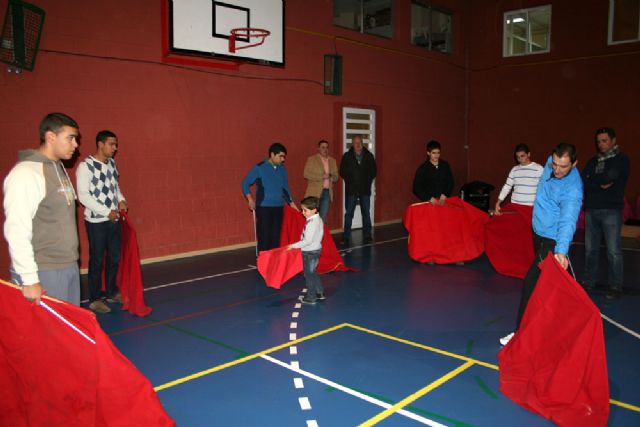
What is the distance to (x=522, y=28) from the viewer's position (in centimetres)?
1345

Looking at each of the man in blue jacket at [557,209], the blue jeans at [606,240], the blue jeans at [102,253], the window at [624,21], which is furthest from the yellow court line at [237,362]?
the window at [624,21]

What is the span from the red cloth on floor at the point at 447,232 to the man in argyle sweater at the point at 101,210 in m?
4.22

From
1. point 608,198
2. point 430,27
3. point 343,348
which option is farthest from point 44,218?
point 430,27

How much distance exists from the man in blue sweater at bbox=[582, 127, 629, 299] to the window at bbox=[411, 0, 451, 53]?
755 cm

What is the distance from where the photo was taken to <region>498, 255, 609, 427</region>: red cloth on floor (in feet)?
10.3

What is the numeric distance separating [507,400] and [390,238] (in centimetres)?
662

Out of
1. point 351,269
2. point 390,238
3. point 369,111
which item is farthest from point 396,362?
point 369,111

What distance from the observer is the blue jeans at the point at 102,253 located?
5.38 m

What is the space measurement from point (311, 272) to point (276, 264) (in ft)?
1.32

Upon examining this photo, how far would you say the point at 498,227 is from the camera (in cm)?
721

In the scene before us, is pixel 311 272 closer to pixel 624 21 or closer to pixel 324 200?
pixel 324 200

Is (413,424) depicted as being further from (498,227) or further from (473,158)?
(473,158)

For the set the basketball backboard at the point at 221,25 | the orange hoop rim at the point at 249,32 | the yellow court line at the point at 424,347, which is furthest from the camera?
the orange hoop rim at the point at 249,32

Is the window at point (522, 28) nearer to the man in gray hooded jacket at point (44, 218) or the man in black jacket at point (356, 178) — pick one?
the man in black jacket at point (356, 178)
